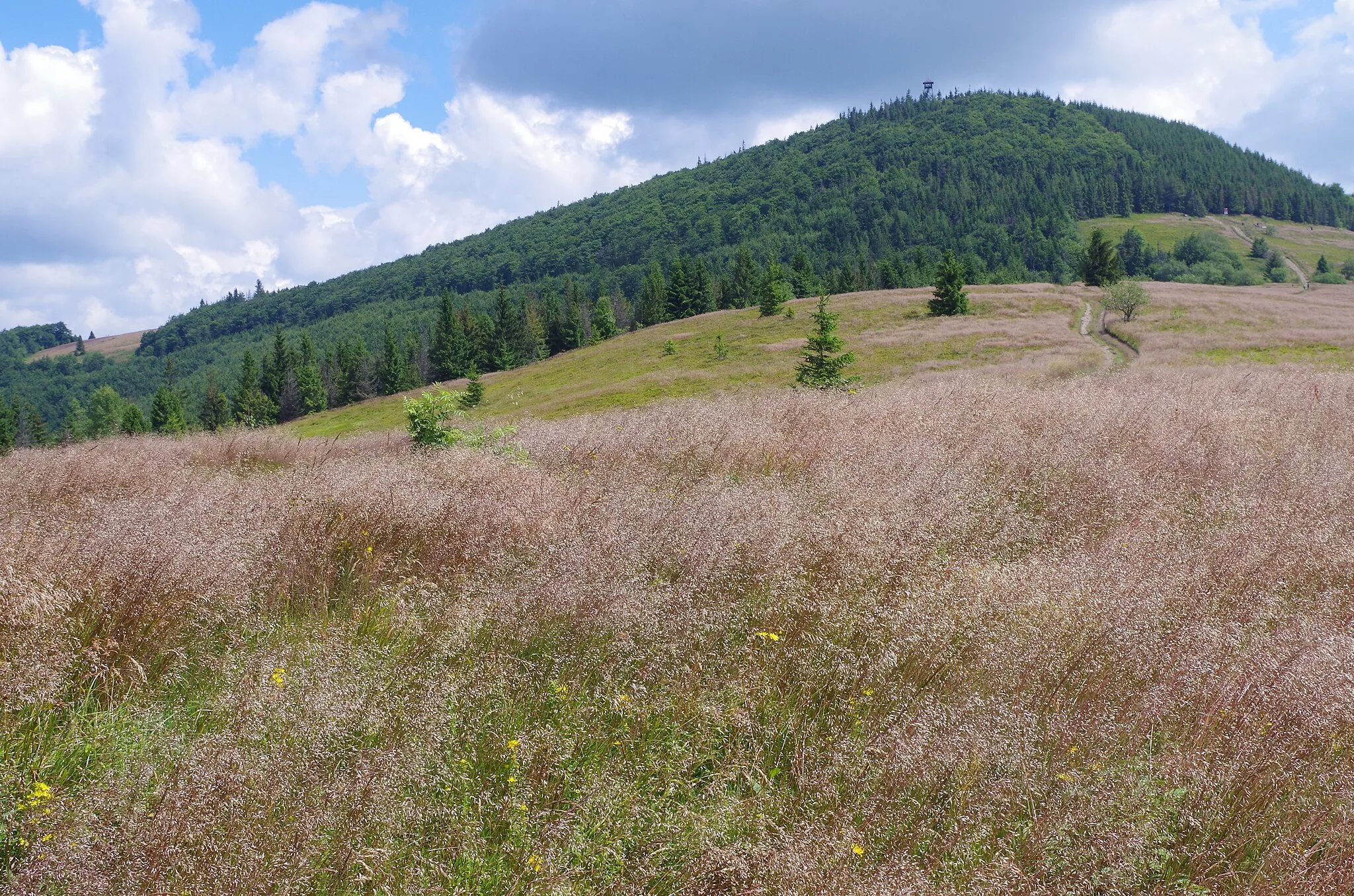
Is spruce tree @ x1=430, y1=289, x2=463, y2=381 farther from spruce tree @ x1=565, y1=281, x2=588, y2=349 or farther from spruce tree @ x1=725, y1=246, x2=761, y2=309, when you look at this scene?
spruce tree @ x1=725, y1=246, x2=761, y2=309

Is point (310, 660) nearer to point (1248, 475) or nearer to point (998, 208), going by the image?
point (1248, 475)

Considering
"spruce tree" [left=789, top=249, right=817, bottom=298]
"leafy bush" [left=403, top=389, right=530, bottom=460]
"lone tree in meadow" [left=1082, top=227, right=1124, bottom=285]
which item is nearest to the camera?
"leafy bush" [left=403, top=389, right=530, bottom=460]

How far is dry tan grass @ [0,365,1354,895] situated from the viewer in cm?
264

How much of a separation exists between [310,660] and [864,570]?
3485 millimetres

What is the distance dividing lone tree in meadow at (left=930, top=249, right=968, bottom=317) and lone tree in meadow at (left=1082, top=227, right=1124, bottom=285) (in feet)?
79.5

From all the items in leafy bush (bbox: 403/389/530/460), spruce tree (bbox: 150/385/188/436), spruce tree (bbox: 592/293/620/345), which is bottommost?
leafy bush (bbox: 403/389/530/460)

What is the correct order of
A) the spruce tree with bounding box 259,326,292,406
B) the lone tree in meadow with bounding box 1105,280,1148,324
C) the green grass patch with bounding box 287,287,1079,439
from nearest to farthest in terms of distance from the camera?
the green grass patch with bounding box 287,287,1079,439 < the lone tree in meadow with bounding box 1105,280,1148,324 < the spruce tree with bounding box 259,326,292,406

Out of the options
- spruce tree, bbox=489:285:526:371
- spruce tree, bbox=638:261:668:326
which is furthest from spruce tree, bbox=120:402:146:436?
spruce tree, bbox=638:261:668:326

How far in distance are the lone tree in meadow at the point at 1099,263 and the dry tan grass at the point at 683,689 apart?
255ft

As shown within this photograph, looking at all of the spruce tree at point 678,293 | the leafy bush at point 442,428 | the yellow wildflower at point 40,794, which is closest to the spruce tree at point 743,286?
the spruce tree at point 678,293

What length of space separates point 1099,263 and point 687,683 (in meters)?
83.8

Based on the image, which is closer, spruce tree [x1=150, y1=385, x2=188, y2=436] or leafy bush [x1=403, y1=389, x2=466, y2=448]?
leafy bush [x1=403, y1=389, x2=466, y2=448]

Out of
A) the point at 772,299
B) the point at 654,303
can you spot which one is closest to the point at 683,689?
the point at 772,299

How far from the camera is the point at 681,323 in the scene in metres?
72.2
